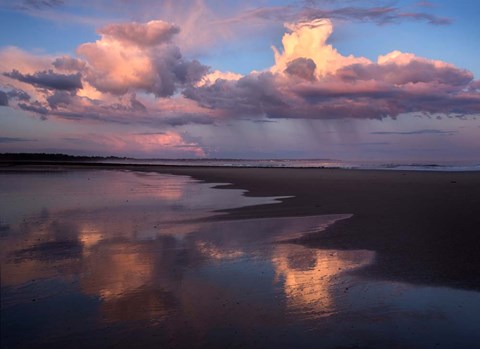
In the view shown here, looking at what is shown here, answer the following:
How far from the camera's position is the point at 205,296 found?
7148mm

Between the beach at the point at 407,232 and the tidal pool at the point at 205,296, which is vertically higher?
the beach at the point at 407,232

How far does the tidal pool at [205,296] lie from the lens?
5613 mm

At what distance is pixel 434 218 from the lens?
15469mm

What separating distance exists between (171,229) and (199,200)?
8548 mm

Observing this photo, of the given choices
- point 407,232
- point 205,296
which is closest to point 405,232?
point 407,232

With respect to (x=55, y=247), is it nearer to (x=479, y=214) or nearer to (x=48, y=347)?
(x=48, y=347)

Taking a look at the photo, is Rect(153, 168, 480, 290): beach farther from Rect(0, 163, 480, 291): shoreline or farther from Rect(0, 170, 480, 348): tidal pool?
Rect(0, 170, 480, 348): tidal pool

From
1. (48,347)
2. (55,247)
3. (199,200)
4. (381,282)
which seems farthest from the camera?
(199,200)

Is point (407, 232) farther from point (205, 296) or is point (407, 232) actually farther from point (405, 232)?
point (205, 296)

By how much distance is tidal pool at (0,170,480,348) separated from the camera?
18.4ft

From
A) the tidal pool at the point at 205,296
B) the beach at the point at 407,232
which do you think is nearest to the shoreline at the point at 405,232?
the beach at the point at 407,232

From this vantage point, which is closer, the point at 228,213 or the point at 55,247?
the point at 55,247

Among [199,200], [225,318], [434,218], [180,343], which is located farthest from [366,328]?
[199,200]

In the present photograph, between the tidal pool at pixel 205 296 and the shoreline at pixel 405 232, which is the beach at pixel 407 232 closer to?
the shoreline at pixel 405 232
